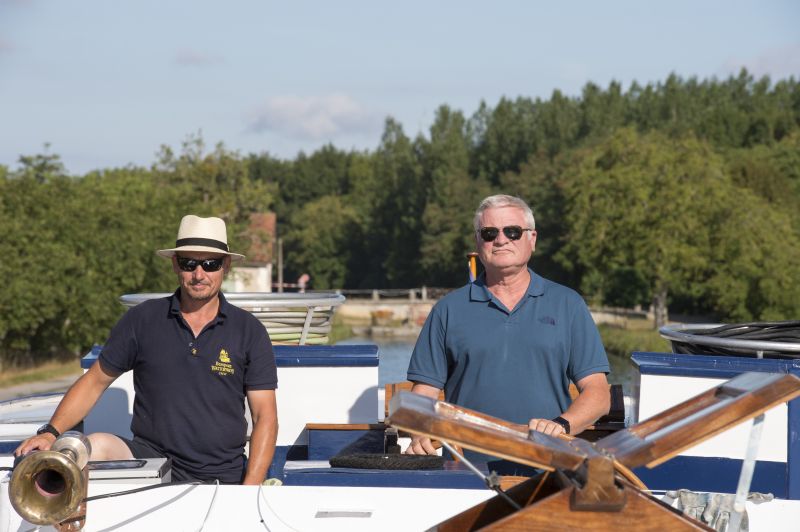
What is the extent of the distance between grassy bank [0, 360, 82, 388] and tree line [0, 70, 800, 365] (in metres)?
0.53

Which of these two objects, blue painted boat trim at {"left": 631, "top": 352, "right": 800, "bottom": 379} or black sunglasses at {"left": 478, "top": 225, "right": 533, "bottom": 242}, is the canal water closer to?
blue painted boat trim at {"left": 631, "top": 352, "right": 800, "bottom": 379}

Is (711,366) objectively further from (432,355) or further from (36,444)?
(36,444)

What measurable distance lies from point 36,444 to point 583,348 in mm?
2149

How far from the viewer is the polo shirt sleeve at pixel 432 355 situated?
414 cm

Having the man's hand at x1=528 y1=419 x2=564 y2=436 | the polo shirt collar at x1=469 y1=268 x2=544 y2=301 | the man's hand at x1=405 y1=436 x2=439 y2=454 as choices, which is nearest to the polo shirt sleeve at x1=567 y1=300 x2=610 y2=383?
the polo shirt collar at x1=469 y1=268 x2=544 y2=301

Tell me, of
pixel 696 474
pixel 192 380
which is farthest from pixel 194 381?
pixel 696 474

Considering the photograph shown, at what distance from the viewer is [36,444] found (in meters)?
3.90

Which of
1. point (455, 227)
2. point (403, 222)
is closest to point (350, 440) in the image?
point (455, 227)

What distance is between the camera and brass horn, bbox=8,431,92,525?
3.29 meters

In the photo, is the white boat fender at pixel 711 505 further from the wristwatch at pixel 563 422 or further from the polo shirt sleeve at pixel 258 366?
the polo shirt sleeve at pixel 258 366

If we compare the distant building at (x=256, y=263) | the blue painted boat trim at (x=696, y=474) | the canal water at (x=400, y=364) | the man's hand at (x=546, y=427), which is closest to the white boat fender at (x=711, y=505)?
the man's hand at (x=546, y=427)

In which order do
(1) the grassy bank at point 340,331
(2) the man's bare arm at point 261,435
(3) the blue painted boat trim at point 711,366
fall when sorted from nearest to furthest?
1. (2) the man's bare arm at point 261,435
2. (3) the blue painted boat trim at point 711,366
3. (1) the grassy bank at point 340,331

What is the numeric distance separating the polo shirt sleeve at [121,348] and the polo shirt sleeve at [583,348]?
6.04 feet

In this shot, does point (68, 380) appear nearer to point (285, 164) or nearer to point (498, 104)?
point (498, 104)
